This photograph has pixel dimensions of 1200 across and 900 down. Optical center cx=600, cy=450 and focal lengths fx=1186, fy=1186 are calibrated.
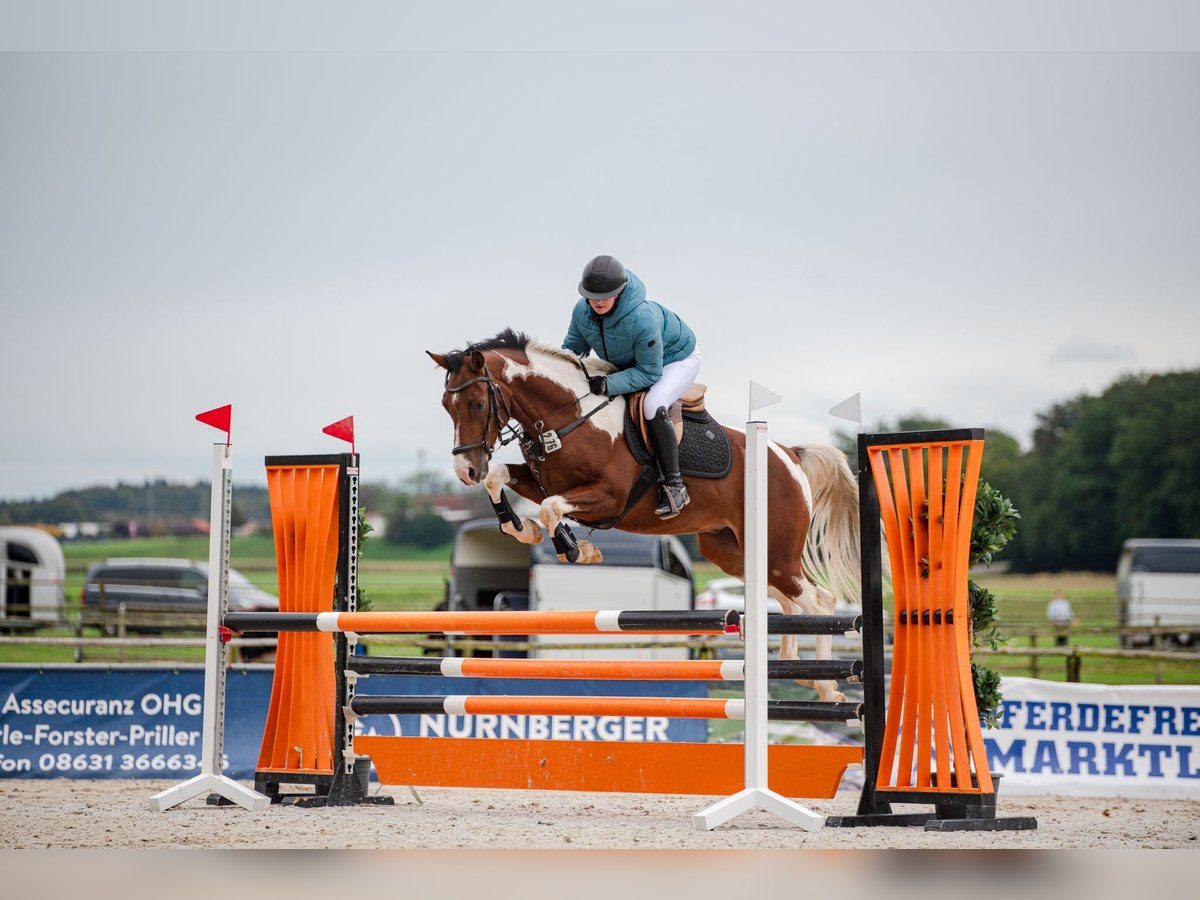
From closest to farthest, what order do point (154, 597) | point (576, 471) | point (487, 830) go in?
point (487, 830) → point (576, 471) → point (154, 597)

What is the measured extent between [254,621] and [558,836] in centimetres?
162

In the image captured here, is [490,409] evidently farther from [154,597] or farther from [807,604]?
[154,597]

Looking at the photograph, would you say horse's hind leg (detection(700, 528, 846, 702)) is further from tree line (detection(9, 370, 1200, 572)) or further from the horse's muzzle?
tree line (detection(9, 370, 1200, 572))

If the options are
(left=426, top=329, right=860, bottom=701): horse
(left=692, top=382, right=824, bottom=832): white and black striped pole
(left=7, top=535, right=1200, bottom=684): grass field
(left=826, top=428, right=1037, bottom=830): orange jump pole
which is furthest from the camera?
(left=7, top=535, right=1200, bottom=684): grass field

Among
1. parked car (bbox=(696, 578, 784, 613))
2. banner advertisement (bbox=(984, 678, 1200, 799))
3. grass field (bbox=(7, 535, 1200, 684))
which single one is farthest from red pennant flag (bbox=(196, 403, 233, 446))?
grass field (bbox=(7, 535, 1200, 684))

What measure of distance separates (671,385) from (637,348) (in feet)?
0.71

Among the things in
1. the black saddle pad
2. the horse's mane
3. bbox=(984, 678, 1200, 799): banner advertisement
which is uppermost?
the horse's mane

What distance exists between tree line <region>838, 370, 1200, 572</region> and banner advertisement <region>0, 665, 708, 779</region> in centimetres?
3304

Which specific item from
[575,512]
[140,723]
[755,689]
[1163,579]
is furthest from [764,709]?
[1163,579]

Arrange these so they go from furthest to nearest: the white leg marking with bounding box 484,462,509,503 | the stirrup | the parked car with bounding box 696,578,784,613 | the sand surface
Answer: the parked car with bounding box 696,578,784,613 < the stirrup < the white leg marking with bounding box 484,462,509,503 < the sand surface

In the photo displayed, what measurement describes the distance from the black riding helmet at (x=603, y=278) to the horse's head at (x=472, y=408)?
0.51m

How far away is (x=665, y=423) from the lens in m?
4.84

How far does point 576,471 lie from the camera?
4742 mm

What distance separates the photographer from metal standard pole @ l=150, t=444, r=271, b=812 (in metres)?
4.91
